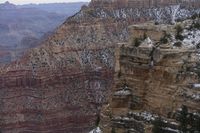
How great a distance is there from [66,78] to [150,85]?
60.5 meters

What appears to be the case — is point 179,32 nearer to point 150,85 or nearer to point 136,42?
point 136,42

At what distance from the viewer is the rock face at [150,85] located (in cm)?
3391

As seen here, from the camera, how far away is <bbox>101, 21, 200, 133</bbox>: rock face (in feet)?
111

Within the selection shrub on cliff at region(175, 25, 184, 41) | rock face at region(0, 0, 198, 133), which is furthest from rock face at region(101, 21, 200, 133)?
rock face at region(0, 0, 198, 133)

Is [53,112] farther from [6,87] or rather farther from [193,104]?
[193,104]

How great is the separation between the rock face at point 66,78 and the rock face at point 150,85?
158 feet

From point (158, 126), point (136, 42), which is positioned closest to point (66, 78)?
point (136, 42)

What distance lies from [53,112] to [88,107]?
5067 mm

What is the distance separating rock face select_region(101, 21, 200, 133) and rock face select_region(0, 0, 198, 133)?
4814 cm

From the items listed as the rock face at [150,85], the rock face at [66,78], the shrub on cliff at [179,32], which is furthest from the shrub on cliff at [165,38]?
the rock face at [66,78]

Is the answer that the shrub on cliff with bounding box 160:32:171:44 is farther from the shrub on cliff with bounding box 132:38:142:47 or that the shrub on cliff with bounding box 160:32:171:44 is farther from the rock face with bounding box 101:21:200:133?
the shrub on cliff with bounding box 132:38:142:47

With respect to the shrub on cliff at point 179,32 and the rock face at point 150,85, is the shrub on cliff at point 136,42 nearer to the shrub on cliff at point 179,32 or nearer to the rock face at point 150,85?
the rock face at point 150,85

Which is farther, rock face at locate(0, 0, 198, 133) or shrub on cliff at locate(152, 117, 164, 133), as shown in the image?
rock face at locate(0, 0, 198, 133)

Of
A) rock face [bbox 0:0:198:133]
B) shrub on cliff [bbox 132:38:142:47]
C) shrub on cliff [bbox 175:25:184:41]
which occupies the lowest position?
rock face [bbox 0:0:198:133]
